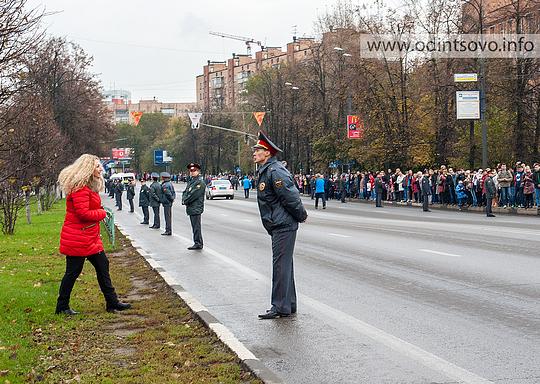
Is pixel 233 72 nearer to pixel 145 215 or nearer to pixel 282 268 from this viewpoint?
pixel 145 215

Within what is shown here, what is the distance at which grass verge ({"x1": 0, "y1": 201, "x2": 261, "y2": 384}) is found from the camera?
678 centimetres

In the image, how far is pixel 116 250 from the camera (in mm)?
19828

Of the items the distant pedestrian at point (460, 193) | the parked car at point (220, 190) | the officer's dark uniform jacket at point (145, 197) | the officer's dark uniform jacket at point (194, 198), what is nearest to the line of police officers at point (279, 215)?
the officer's dark uniform jacket at point (194, 198)

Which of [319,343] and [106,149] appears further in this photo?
[106,149]

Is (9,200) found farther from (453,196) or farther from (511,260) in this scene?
(453,196)

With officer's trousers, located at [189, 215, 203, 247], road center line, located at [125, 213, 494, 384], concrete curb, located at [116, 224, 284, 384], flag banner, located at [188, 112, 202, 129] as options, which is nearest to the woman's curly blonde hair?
concrete curb, located at [116, 224, 284, 384]

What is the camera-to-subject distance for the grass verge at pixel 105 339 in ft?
22.2

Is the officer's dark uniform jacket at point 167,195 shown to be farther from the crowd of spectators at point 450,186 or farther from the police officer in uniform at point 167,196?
the crowd of spectators at point 450,186

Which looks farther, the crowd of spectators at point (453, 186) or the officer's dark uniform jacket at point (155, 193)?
the crowd of spectators at point (453, 186)

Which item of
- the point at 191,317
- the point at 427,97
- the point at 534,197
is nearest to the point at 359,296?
the point at 191,317

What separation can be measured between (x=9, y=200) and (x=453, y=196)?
2193 centimetres

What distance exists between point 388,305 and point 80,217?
3.73 m

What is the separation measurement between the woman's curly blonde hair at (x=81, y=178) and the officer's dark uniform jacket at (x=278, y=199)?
6.62 ft

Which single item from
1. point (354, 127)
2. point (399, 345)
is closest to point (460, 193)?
point (354, 127)
